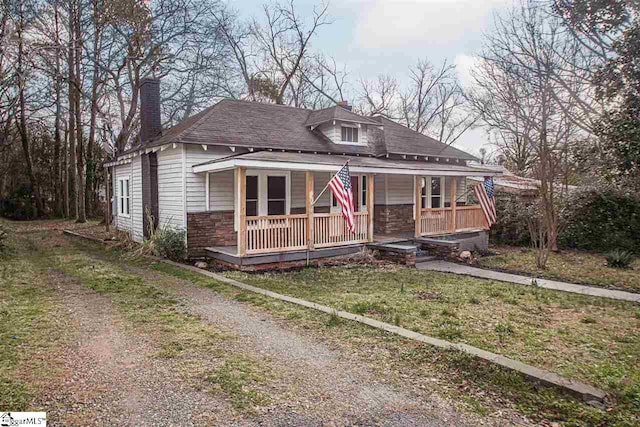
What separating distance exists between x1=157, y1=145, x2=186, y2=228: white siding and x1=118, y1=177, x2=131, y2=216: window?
3.48 m

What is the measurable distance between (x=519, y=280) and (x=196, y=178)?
28.3 feet

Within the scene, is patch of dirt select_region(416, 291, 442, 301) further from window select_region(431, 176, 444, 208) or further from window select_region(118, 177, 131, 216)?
window select_region(118, 177, 131, 216)

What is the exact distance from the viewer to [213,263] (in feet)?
37.3

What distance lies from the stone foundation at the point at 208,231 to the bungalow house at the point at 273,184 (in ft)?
0.09

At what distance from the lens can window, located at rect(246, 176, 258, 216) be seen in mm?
12227

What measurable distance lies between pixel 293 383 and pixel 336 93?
30634 millimetres

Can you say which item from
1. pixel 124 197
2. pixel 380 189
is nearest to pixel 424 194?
pixel 380 189

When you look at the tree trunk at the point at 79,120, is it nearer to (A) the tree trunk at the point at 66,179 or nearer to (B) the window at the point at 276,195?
(A) the tree trunk at the point at 66,179

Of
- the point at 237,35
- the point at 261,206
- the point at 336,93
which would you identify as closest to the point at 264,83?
the point at 237,35

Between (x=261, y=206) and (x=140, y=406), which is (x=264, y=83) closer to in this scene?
(x=261, y=206)

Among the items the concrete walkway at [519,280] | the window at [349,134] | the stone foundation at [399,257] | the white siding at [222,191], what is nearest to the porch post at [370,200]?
the stone foundation at [399,257]

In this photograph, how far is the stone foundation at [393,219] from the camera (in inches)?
608

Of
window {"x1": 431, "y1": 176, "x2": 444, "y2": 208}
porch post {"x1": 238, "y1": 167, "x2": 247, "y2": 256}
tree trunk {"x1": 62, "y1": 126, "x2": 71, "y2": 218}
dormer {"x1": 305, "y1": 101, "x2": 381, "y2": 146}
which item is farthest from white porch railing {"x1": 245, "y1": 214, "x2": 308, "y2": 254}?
tree trunk {"x1": 62, "y1": 126, "x2": 71, "y2": 218}

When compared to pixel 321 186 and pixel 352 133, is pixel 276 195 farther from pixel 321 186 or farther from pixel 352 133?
pixel 352 133
